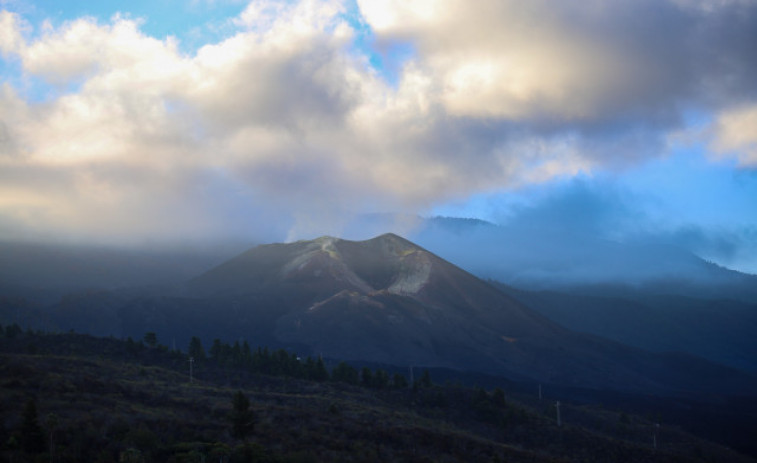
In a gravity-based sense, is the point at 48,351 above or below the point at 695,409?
above

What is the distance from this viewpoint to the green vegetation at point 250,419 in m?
37.2

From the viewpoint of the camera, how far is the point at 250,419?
1752 inches

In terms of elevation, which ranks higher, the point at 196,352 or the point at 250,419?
the point at 196,352

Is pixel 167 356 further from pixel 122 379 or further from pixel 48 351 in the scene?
pixel 122 379

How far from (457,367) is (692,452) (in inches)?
4000

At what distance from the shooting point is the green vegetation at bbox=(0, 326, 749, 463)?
3719 cm

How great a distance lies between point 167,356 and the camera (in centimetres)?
9556

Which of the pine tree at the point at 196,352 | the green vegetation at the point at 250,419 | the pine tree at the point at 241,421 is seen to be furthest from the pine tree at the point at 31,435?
the pine tree at the point at 196,352

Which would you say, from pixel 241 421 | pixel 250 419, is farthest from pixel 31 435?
pixel 250 419

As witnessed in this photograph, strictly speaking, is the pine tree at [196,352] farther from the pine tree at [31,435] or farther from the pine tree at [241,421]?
the pine tree at [31,435]

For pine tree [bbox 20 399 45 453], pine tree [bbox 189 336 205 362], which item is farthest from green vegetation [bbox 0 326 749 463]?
pine tree [bbox 189 336 205 362]

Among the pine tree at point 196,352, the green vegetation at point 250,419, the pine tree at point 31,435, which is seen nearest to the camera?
the pine tree at point 31,435

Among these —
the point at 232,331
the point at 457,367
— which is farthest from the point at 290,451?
the point at 232,331

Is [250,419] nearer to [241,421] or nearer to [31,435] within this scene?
[241,421]
